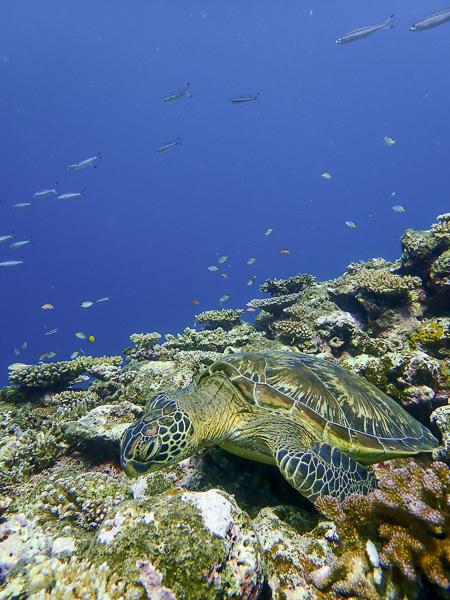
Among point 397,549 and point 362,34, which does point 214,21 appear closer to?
point 362,34

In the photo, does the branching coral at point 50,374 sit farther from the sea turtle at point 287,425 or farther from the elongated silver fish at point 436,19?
the elongated silver fish at point 436,19

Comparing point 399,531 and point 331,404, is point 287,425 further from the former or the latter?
point 399,531

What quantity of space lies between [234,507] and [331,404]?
159 centimetres

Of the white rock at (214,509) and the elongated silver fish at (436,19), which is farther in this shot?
the elongated silver fish at (436,19)

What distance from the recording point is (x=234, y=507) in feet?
6.48

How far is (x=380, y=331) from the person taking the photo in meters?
5.84

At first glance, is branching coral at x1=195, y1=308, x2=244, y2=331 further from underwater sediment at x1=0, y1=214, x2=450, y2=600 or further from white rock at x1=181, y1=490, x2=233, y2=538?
white rock at x1=181, y1=490, x2=233, y2=538

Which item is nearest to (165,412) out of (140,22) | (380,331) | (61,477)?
(61,477)

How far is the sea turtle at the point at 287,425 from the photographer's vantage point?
7.88 feet

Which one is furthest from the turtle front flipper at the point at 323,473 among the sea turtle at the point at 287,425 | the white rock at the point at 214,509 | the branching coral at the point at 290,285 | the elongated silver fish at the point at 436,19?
the elongated silver fish at the point at 436,19

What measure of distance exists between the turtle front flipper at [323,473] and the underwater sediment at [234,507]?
0.17 metres

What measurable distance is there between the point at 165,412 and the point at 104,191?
14914 cm

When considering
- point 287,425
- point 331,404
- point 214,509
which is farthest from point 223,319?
point 214,509

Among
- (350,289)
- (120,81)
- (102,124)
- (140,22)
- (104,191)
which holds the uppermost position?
(140,22)
